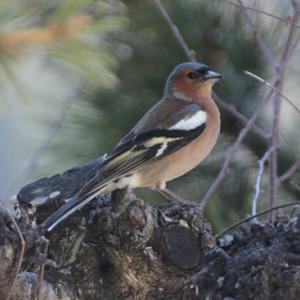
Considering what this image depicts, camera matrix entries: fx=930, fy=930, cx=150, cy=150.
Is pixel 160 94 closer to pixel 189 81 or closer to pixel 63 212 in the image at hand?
pixel 189 81

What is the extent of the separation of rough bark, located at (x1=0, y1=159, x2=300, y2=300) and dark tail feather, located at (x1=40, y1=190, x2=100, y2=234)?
0.03 meters

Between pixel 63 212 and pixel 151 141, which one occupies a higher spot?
pixel 63 212

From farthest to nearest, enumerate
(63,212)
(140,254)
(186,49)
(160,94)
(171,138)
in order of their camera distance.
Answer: (160,94)
(171,138)
(186,49)
(63,212)
(140,254)

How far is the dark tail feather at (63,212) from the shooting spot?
3125mm

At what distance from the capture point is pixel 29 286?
2.85 meters

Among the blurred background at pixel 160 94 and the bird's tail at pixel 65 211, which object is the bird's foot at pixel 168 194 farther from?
the bird's tail at pixel 65 211

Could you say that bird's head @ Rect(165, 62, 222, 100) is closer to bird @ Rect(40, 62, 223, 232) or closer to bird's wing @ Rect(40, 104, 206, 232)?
bird @ Rect(40, 62, 223, 232)

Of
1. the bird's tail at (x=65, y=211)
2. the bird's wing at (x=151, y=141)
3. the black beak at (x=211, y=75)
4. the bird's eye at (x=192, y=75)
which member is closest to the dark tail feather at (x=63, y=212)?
the bird's tail at (x=65, y=211)

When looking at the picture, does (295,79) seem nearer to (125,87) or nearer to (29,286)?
(125,87)

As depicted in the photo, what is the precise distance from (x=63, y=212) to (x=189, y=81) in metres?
1.86

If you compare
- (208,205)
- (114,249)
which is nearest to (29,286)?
(114,249)

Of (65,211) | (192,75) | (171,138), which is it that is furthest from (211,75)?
(65,211)

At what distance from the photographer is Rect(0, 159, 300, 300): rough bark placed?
8.74ft

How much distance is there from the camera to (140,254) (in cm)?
307
